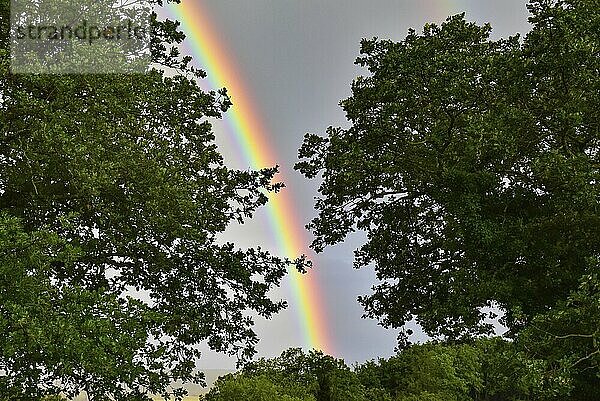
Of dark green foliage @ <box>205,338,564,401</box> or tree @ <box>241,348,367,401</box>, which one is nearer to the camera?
dark green foliage @ <box>205,338,564,401</box>

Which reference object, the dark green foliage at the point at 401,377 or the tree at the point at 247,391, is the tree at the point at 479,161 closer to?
the dark green foliage at the point at 401,377

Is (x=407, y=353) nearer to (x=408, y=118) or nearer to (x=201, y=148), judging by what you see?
(x=408, y=118)

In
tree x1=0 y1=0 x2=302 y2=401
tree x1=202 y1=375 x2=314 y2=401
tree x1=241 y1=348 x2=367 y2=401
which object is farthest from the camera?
tree x1=241 y1=348 x2=367 y2=401

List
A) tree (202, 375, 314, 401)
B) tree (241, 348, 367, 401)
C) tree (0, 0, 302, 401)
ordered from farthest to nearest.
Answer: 1. tree (241, 348, 367, 401)
2. tree (202, 375, 314, 401)
3. tree (0, 0, 302, 401)

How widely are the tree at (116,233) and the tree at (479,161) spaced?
3.39 metres

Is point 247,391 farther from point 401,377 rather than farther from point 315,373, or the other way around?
point 401,377

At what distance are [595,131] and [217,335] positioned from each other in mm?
10865

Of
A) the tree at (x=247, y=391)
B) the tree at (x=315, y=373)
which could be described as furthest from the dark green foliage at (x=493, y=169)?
the tree at (x=247, y=391)

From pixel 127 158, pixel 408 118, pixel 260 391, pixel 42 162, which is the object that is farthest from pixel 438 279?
pixel 42 162

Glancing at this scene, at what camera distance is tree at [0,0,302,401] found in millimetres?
9984

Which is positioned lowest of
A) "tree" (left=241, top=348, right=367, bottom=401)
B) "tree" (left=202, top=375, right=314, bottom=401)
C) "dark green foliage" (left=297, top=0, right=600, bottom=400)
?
"tree" (left=202, top=375, right=314, bottom=401)

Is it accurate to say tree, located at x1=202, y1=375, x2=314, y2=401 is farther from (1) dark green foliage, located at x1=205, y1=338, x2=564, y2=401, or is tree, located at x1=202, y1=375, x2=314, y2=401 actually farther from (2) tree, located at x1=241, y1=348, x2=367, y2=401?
(2) tree, located at x1=241, y1=348, x2=367, y2=401

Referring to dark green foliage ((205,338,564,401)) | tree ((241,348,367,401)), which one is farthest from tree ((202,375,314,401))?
tree ((241,348,367,401))

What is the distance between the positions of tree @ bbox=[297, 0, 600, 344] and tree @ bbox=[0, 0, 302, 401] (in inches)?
133
